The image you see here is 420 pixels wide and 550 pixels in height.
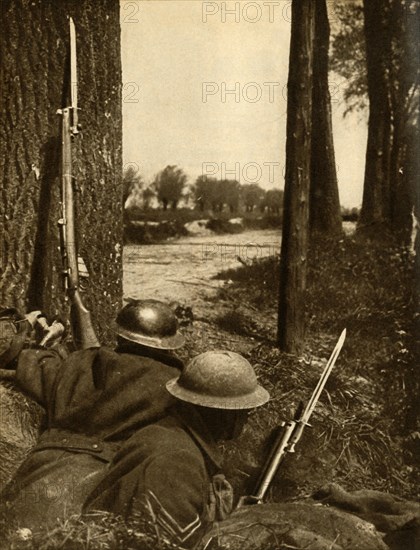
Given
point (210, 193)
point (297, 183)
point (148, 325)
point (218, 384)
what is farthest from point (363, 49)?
point (218, 384)

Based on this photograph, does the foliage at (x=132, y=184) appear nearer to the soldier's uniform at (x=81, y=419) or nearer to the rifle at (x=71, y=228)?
the rifle at (x=71, y=228)

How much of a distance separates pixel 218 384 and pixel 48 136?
68.6 inches

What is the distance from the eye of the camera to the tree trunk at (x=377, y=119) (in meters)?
3.74

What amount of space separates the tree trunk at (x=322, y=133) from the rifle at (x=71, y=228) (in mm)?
1327

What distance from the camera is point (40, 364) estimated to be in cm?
326

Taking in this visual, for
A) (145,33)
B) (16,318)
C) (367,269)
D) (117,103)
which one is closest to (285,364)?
(367,269)

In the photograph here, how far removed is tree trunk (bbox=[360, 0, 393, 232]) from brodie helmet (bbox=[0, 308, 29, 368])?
6.64ft

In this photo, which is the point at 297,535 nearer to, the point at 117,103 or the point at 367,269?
the point at 367,269

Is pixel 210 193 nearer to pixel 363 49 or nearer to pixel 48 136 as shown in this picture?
Result: pixel 48 136

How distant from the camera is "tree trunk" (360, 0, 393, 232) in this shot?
374 centimetres

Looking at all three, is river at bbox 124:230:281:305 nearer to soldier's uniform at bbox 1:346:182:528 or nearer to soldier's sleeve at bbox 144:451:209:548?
soldier's uniform at bbox 1:346:182:528

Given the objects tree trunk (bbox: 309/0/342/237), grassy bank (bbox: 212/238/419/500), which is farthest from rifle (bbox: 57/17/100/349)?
tree trunk (bbox: 309/0/342/237)

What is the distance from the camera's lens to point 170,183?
3.79 meters

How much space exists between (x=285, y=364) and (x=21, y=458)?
60.1 inches
